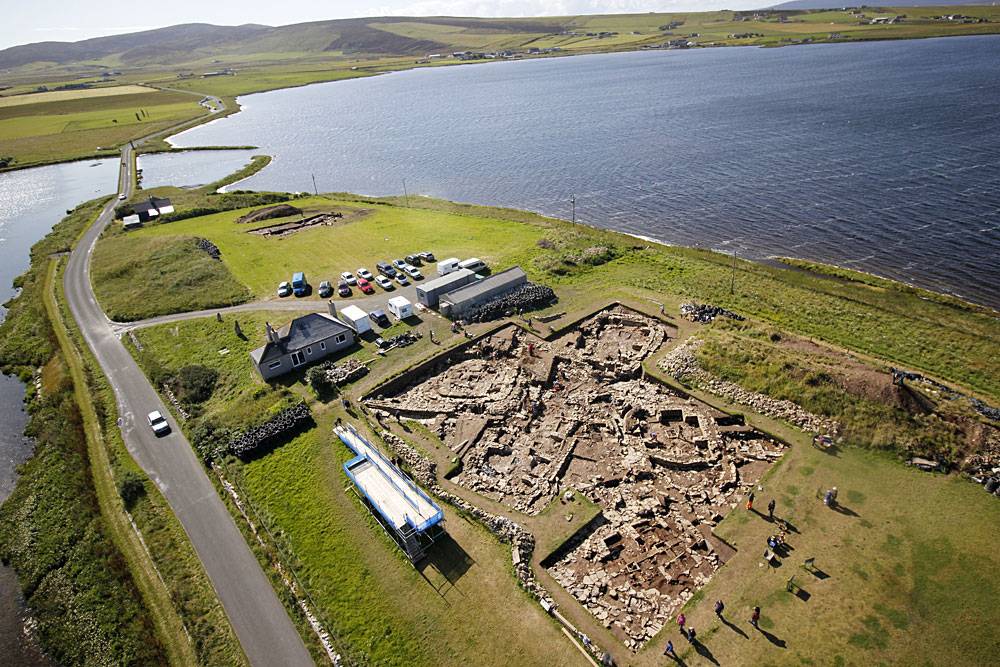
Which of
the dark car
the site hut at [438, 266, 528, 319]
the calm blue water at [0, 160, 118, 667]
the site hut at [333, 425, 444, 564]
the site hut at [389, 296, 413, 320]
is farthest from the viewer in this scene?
the dark car

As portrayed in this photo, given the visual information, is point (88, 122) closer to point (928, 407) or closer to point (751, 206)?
point (751, 206)

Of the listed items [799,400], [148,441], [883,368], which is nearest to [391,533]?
[148,441]

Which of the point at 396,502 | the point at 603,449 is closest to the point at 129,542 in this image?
the point at 396,502

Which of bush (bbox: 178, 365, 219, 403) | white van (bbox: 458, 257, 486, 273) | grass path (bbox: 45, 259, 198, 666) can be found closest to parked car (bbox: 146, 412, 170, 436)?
bush (bbox: 178, 365, 219, 403)

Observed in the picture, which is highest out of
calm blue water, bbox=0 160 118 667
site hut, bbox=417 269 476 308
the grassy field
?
the grassy field

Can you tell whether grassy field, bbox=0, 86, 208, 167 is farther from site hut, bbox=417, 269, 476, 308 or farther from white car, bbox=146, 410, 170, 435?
white car, bbox=146, 410, 170, 435

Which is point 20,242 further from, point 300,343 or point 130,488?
point 130,488
